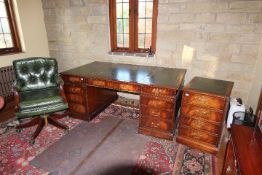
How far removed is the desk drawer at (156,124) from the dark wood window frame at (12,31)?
9.96 ft

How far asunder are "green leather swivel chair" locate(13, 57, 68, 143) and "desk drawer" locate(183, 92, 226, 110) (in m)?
1.71

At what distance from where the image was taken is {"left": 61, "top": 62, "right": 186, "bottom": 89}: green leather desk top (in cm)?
252

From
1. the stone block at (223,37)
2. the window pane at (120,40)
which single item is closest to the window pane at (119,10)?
the window pane at (120,40)

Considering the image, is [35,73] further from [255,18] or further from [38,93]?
[255,18]

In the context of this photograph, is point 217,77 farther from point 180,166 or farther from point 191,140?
point 180,166

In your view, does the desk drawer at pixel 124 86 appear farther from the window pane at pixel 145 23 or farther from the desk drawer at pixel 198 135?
the window pane at pixel 145 23

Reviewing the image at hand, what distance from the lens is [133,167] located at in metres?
2.11

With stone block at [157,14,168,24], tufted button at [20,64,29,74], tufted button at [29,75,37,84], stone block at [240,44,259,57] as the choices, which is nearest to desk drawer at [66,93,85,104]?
tufted button at [29,75,37,84]

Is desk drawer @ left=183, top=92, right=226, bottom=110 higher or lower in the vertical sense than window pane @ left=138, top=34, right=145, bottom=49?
lower

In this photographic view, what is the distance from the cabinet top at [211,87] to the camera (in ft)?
7.25

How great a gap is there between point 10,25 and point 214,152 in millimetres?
4233

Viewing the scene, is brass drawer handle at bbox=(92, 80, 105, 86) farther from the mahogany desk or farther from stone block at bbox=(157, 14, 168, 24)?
stone block at bbox=(157, 14, 168, 24)

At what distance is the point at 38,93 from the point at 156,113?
5.99 feet

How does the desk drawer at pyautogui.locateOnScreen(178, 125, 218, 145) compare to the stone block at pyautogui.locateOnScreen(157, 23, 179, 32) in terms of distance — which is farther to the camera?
the stone block at pyautogui.locateOnScreen(157, 23, 179, 32)
